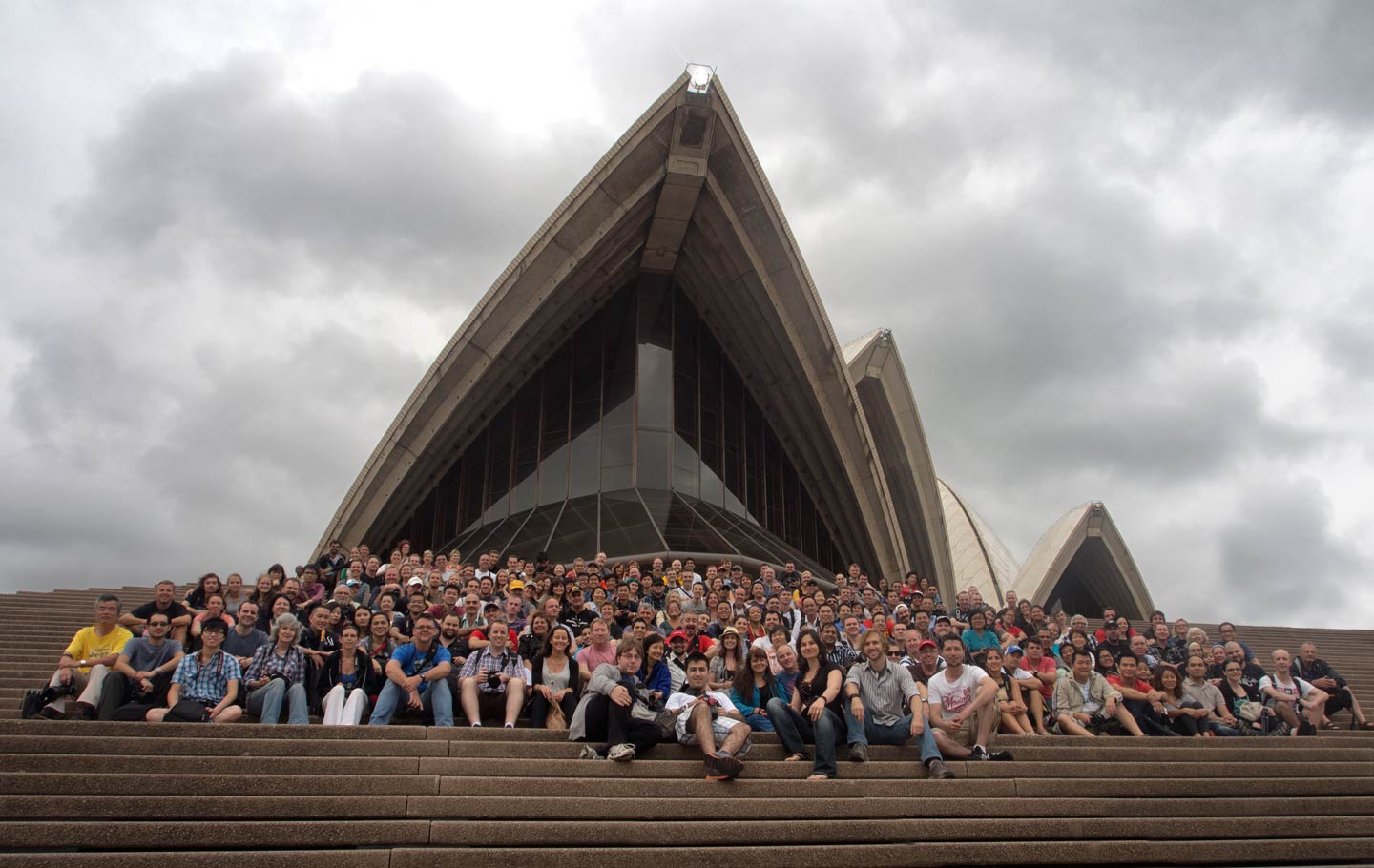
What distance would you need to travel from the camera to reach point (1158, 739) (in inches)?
300

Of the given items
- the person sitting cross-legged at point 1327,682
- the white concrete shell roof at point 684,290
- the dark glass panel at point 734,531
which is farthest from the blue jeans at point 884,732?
the white concrete shell roof at point 684,290

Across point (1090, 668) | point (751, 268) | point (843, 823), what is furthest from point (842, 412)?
point (843, 823)

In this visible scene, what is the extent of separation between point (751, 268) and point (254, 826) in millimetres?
17732

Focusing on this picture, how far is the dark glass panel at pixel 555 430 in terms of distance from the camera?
20.5 metres

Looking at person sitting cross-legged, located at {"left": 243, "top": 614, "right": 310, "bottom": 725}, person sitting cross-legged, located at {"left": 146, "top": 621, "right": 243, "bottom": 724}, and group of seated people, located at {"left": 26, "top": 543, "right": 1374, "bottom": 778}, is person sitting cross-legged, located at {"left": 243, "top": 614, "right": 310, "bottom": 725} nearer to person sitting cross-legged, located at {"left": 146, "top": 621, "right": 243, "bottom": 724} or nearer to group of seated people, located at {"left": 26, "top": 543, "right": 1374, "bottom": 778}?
group of seated people, located at {"left": 26, "top": 543, "right": 1374, "bottom": 778}

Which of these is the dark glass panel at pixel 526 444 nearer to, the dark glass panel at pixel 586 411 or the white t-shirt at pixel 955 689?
the dark glass panel at pixel 586 411

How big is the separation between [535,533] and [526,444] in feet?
11.8

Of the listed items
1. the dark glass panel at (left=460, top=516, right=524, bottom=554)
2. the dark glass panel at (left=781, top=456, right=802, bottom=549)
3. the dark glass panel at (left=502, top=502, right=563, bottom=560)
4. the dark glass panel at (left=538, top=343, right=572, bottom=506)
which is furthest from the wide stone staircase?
the dark glass panel at (left=781, top=456, right=802, bottom=549)

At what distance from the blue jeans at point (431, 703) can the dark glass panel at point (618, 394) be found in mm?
13241

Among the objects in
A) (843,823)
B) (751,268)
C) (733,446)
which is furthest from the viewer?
(733,446)

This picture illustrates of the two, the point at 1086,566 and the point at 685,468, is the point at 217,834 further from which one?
the point at 1086,566

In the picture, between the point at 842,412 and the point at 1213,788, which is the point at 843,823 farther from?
the point at 842,412

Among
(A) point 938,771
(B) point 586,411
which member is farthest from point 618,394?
(A) point 938,771

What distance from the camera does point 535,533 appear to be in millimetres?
18438
